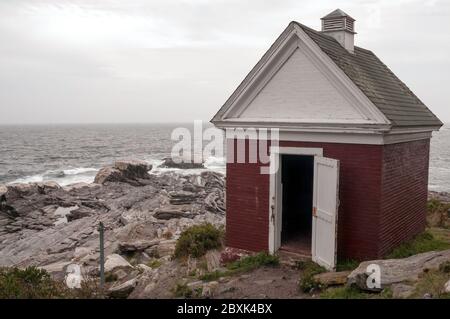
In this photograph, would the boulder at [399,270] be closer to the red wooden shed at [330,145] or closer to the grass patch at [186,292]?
the red wooden shed at [330,145]

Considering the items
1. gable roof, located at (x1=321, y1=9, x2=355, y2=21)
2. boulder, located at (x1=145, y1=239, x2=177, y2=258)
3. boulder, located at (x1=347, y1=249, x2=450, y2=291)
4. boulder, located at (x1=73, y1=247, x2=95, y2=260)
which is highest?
gable roof, located at (x1=321, y1=9, x2=355, y2=21)

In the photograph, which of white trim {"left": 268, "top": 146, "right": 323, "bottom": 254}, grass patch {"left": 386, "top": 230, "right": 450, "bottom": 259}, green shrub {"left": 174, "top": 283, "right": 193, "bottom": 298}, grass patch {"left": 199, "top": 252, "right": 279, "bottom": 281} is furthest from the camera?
white trim {"left": 268, "top": 146, "right": 323, "bottom": 254}

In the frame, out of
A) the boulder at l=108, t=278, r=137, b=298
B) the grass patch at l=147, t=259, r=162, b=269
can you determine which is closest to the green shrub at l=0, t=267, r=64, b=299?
the boulder at l=108, t=278, r=137, b=298

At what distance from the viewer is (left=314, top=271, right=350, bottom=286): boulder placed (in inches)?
324

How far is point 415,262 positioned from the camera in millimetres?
7793

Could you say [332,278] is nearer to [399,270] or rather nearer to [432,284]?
[399,270]

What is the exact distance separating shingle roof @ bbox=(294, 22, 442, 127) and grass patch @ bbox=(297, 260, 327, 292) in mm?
3570

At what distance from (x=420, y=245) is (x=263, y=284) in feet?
15.5

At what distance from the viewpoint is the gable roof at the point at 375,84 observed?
9.20m

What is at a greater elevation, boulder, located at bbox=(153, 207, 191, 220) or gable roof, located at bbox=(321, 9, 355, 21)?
gable roof, located at bbox=(321, 9, 355, 21)

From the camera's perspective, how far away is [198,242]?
38.5ft

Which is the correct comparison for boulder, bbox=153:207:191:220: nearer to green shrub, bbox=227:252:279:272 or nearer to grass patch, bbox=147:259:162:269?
grass patch, bbox=147:259:162:269

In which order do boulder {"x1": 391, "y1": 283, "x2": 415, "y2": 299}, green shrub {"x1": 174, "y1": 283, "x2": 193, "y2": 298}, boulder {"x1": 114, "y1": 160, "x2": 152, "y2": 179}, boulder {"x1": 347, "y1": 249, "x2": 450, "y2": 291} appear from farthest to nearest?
boulder {"x1": 114, "y1": 160, "x2": 152, "y2": 179}
green shrub {"x1": 174, "y1": 283, "x2": 193, "y2": 298}
boulder {"x1": 347, "y1": 249, "x2": 450, "y2": 291}
boulder {"x1": 391, "y1": 283, "x2": 415, "y2": 299}
